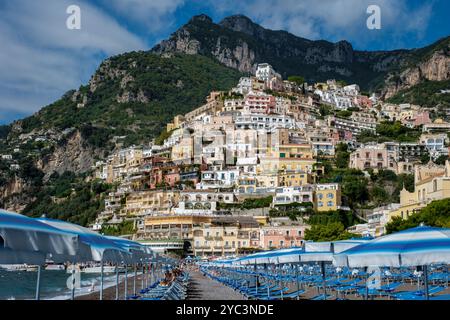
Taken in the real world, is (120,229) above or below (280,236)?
above

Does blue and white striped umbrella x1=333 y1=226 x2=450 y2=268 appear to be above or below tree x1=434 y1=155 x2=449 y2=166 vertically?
below

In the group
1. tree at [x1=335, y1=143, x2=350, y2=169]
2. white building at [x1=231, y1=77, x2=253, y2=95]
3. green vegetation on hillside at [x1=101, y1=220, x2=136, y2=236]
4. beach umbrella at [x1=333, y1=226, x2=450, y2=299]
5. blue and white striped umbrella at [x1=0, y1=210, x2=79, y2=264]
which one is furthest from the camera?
white building at [x1=231, y1=77, x2=253, y2=95]

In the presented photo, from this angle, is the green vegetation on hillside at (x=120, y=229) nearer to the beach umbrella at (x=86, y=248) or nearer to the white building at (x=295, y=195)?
the white building at (x=295, y=195)

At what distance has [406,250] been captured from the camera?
8289 millimetres

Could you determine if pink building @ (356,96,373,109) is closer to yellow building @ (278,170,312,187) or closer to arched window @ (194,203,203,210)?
yellow building @ (278,170,312,187)

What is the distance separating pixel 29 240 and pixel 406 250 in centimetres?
499

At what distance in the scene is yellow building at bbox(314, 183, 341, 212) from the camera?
235ft

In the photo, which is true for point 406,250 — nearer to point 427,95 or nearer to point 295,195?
point 295,195

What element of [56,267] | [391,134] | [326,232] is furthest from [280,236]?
[391,134]

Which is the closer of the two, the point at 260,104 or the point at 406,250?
the point at 406,250

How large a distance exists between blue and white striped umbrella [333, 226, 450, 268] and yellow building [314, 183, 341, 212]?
63.1 m

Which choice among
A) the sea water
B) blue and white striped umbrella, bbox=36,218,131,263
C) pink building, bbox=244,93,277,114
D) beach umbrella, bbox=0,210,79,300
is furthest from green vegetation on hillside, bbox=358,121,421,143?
beach umbrella, bbox=0,210,79,300

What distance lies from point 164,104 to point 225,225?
278ft

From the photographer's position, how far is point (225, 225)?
72.8 metres
